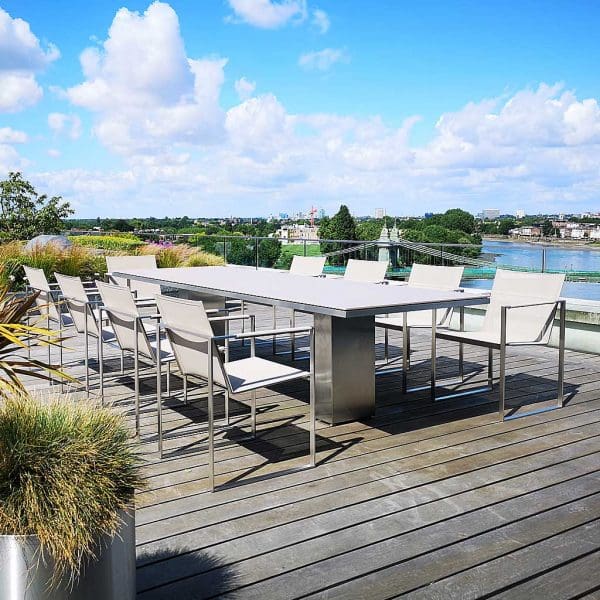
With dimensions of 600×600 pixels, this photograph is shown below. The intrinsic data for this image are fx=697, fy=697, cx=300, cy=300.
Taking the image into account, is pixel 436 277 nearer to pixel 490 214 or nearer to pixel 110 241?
pixel 490 214

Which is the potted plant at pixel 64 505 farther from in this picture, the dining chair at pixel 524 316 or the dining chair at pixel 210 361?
the dining chair at pixel 524 316

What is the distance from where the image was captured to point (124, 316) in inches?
164

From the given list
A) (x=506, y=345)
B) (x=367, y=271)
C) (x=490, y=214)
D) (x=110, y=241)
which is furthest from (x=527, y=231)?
(x=110, y=241)

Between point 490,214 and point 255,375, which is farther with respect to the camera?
point 490,214

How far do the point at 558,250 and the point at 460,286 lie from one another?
187 cm

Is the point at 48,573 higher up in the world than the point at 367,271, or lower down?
lower down

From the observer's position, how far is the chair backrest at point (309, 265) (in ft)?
23.3

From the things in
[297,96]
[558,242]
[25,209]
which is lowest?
[558,242]

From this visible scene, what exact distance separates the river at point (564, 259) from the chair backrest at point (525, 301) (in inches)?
79.7

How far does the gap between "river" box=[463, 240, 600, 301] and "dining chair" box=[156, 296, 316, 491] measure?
4116 mm

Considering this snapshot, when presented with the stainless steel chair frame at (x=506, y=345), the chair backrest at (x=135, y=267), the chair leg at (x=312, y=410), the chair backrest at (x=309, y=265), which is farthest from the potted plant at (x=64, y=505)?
the chair backrest at (x=309, y=265)

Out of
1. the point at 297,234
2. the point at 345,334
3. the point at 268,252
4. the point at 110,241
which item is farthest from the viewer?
the point at 110,241

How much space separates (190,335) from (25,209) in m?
19.0

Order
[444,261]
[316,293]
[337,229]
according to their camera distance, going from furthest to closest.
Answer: [337,229], [444,261], [316,293]
